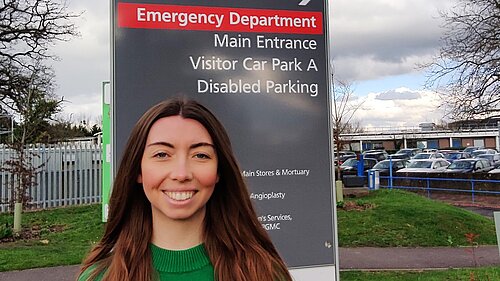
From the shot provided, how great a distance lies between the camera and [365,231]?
447 inches

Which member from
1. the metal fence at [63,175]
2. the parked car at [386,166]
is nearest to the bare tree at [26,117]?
the metal fence at [63,175]

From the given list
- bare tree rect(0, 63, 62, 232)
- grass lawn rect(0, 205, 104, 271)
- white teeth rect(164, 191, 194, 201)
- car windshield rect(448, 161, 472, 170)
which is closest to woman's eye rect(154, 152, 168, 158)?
white teeth rect(164, 191, 194, 201)

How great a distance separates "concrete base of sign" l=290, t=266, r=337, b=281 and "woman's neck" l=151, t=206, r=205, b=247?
2.36 m

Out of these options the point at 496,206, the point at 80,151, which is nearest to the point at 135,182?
the point at 80,151

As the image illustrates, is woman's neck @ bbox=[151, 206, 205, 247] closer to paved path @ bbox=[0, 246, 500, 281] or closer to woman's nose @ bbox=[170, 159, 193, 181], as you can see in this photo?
woman's nose @ bbox=[170, 159, 193, 181]

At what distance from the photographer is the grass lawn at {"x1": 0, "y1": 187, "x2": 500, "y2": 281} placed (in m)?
8.55

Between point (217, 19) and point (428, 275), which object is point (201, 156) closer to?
point (217, 19)

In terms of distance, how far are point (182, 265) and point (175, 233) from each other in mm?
93

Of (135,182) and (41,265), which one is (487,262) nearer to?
(41,265)

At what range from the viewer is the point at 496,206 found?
17.7m

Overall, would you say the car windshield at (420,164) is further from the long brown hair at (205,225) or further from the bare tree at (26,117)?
the long brown hair at (205,225)

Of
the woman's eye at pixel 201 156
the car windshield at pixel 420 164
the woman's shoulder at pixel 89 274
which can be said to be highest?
the car windshield at pixel 420 164

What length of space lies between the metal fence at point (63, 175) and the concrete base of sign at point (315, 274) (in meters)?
12.7

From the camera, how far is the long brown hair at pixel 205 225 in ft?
4.87
